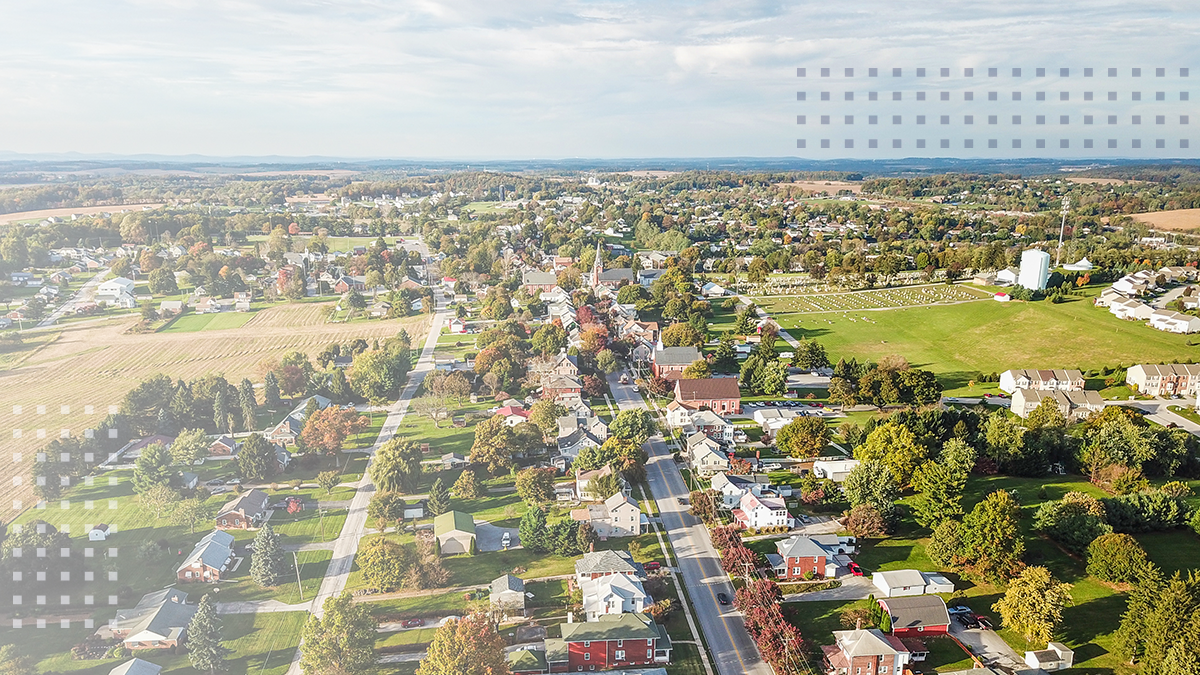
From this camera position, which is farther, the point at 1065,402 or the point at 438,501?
the point at 1065,402

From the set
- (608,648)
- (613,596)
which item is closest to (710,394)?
(613,596)

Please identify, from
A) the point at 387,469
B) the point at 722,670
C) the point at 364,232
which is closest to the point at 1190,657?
the point at 722,670

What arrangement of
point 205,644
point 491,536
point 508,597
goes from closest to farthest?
point 205,644, point 508,597, point 491,536

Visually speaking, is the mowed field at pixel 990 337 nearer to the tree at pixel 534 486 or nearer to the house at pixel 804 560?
the house at pixel 804 560

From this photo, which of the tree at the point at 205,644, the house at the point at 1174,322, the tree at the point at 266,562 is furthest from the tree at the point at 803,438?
the house at the point at 1174,322

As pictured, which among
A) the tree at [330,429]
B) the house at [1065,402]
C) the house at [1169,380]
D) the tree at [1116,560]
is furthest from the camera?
the house at [1169,380]

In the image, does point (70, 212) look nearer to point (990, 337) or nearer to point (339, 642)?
point (339, 642)
